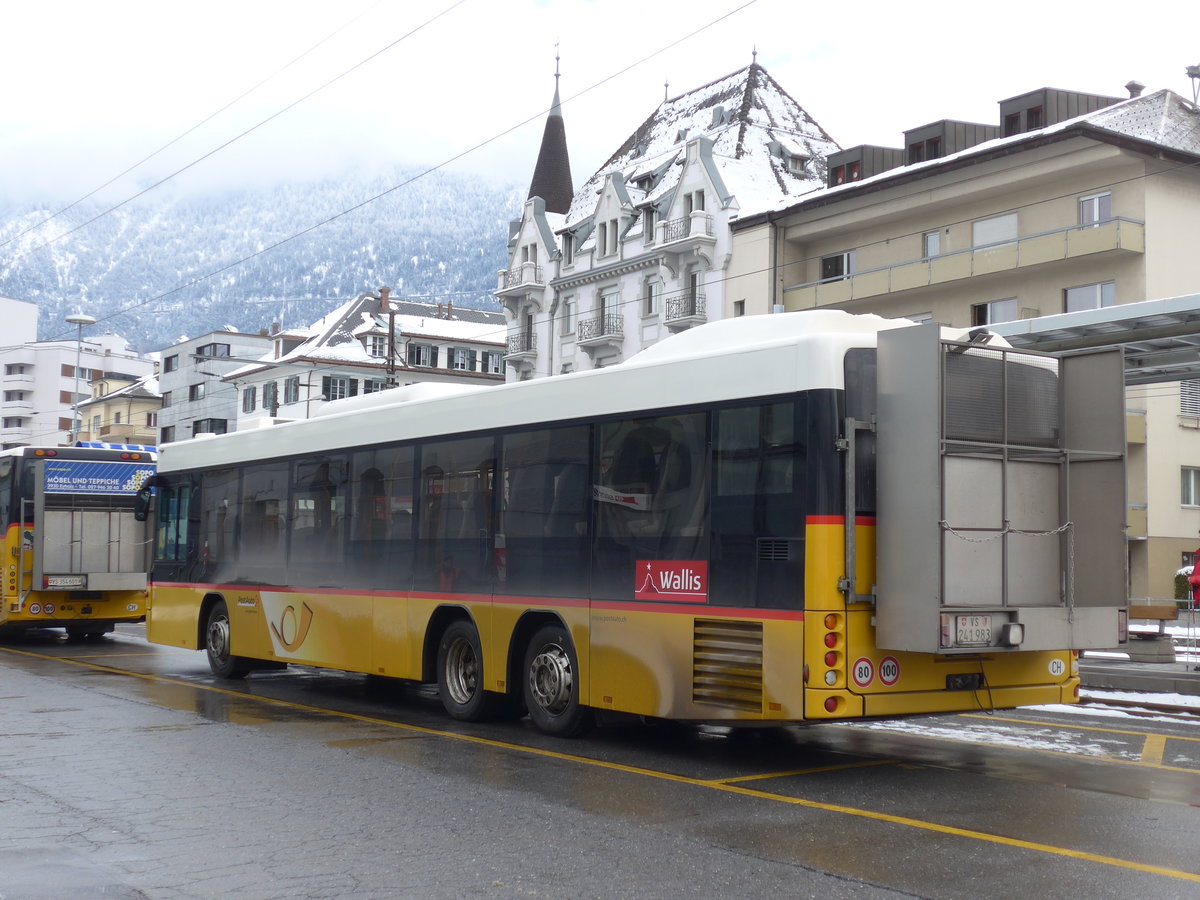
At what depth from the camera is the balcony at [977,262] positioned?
1575 inches

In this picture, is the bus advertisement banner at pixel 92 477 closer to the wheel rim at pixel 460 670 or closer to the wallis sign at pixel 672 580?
the wheel rim at pixel 460 670

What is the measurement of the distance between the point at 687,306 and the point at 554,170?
79.6 ft

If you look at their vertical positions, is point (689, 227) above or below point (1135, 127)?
below

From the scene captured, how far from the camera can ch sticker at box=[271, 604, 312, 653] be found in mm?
15352

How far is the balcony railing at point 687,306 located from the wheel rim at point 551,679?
43739mm

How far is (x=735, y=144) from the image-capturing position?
60750 mm

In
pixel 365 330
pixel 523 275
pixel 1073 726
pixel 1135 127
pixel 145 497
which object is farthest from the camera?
pixel 365 330

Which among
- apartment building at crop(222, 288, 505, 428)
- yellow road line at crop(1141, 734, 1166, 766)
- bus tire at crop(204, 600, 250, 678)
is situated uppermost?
apartment building at crop(222, 288, 505, 428)

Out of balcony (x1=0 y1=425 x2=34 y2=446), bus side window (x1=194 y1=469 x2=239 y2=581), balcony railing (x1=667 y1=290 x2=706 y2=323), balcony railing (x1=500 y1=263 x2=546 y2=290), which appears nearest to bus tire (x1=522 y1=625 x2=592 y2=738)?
bus side window (x1=194 y1=469 x2=239 y2=581)

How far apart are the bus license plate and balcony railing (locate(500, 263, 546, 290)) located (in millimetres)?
58780

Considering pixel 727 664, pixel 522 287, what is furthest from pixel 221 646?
pixel 522 287

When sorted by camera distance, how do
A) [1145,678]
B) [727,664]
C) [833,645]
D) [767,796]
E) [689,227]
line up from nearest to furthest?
[767,796]
[833,645]
[727,664]
[1145,678]
[689,227]

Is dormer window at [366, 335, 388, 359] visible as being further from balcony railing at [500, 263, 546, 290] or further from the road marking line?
the road marking line

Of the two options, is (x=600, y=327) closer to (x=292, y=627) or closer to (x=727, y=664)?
(x=292, y=627)
